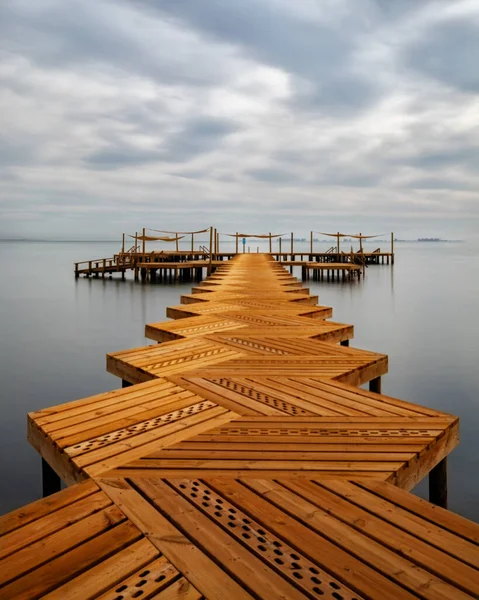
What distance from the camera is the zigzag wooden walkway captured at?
4.87 ft

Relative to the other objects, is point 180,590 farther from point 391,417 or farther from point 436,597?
point 391,417

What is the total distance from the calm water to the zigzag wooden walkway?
2559 mm

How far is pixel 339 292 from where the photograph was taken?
2431cm

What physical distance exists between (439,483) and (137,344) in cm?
1002

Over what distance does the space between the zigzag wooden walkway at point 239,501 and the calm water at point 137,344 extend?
2559mm

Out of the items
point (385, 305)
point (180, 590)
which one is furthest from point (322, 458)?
point (385, 305)

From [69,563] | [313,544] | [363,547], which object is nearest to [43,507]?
[69,563]

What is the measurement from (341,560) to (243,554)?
1.04 feet

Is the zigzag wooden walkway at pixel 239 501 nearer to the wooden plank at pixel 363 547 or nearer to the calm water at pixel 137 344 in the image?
the wooden plank at pixel 363 547

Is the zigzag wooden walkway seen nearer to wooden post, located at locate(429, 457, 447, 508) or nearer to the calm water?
wooden post, located at locate(429, 457, 447, 508)

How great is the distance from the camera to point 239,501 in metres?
1.89

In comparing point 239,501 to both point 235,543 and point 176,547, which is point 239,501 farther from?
point 176,547

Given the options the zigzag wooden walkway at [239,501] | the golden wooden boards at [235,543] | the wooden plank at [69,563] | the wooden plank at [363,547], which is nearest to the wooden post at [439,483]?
the zigzag wooden walkway at [239,501]

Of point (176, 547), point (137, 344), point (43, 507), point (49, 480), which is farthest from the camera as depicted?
point (137, 344)
